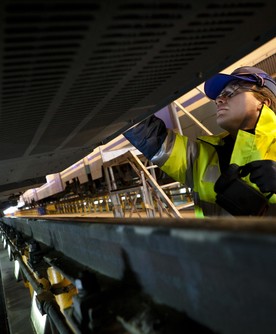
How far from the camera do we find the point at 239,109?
6.51 feet

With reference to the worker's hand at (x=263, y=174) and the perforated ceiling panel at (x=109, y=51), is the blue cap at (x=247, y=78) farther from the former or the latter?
the perforated ceiling panel at (x=109, y=51)

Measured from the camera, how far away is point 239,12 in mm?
729

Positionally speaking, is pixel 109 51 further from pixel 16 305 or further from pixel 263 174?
pixel 16 305

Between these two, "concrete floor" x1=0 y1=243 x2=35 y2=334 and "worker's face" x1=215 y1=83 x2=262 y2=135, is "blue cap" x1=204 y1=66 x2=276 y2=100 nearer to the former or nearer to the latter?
"worker's face" x1=215 y1=83 x2=262 y2=135

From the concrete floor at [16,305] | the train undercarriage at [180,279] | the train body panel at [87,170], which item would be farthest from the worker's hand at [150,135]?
the train body panel at [87,170]

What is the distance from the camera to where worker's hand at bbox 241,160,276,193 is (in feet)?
5.41

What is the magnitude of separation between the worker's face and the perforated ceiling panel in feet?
2.76

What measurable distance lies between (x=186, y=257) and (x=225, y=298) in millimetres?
115

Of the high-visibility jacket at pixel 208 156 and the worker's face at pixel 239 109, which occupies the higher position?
the worker's face at pixel 239 109

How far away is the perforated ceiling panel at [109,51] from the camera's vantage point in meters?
0.60

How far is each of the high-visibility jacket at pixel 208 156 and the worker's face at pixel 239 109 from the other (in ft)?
0.30

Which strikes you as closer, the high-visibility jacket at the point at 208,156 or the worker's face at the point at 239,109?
the high-visibility jacket at the point at 208,156

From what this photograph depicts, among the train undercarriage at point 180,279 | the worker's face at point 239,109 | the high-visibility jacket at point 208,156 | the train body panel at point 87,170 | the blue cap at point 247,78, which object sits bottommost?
the train undercarriage at point 180,279

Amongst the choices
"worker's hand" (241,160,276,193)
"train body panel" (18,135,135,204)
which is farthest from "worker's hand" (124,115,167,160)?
"train body panel" (18,135,135,204)
